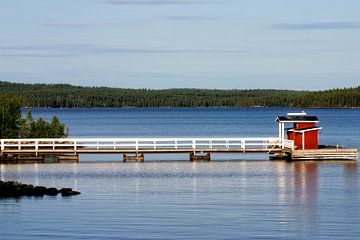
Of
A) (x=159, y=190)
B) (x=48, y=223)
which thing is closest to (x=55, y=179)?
(x=159, y=190)

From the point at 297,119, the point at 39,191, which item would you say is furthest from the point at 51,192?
the point at 297,119

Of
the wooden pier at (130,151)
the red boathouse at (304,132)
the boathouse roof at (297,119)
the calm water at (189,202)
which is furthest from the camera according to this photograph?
the boathouse roof at (297,119)

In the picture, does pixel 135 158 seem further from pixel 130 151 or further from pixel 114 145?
pixel 114 145

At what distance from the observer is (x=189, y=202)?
31.7 m

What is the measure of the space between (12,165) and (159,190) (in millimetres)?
12561

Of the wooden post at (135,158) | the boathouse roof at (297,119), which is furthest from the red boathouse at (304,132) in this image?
the wooden post at (135,158)

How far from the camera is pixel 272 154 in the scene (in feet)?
165

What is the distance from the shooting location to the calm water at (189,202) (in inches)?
1012

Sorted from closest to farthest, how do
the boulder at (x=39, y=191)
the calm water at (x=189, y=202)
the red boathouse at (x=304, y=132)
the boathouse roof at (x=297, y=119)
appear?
1. the calm water at (x=189, y=202)
2. the boulder at (x=39, y=191)
3. the red boathouse at (x=304, y=132)
4. the boathouse roof at (x=297, y=119)

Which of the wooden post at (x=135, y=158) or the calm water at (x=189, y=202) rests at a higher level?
the wooden post at (x=135, y=158)

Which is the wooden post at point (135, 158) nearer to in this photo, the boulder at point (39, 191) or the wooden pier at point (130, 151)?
the wooden pier at point (130, 151)

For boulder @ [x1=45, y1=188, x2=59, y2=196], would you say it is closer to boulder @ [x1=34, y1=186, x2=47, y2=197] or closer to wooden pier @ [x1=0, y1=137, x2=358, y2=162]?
boulder @ [x1=34, y1=186, x2=47, y2=197]

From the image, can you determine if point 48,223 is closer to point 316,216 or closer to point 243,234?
point 243,234

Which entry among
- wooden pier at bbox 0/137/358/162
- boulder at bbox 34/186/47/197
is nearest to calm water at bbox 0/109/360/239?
boulder at bbox 34/186/47/197
